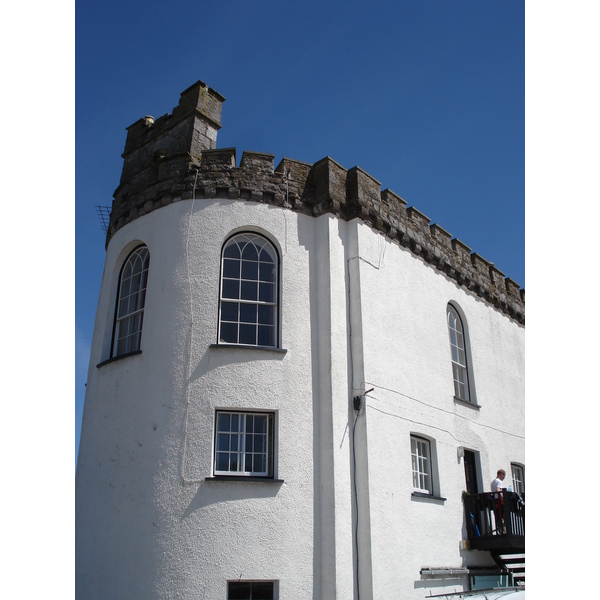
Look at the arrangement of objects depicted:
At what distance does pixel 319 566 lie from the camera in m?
10.9

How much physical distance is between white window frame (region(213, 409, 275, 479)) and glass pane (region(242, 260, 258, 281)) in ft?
9.33

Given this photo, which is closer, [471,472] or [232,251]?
[232,251]

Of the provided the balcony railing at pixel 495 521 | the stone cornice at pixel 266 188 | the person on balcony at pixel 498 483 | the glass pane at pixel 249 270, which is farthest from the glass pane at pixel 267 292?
the person on balcony at pixel 498 483

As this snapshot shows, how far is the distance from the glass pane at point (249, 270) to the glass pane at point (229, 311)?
68 centimetres

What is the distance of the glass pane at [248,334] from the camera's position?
1223 centimetres

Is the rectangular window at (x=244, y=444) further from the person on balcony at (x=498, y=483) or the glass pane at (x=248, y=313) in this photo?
the person on balcony at (x=498, y=483)

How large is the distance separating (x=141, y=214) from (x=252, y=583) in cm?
800

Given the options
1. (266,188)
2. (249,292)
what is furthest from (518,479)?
(266,188)

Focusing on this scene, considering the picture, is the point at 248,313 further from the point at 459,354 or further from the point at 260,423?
the point at 459,354

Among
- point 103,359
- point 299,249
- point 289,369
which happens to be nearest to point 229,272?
point 299,249

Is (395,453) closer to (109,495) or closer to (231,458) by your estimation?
(231,458)

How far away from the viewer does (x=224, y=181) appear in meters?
13.0

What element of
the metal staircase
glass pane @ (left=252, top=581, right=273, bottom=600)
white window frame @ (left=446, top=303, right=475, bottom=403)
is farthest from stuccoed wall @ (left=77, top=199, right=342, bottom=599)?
the metal staircase

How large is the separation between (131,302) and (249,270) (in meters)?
2.82
